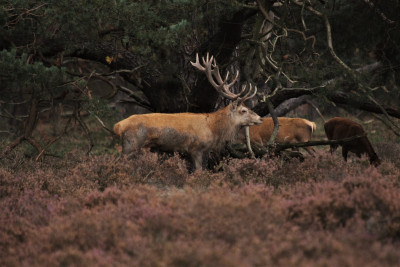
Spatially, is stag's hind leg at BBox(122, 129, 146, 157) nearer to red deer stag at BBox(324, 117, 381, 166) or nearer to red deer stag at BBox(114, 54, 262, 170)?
red deer stag at BBox(114, 54, 262, 170)

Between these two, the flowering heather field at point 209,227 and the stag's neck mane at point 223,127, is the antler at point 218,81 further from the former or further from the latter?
the flowering heather field at point 209,227

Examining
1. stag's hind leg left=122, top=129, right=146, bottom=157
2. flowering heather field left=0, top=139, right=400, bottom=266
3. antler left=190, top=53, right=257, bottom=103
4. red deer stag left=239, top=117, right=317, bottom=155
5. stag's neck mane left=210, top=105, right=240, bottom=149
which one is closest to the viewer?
flowering heather field left=0, top=139, right=400, bottom=266

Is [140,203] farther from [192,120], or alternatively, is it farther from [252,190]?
[192,120]

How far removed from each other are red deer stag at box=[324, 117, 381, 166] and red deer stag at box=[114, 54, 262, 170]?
2.00 meters

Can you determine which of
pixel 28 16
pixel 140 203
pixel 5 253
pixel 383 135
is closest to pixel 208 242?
pixel 140 203

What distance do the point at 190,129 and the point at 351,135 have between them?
380 cm

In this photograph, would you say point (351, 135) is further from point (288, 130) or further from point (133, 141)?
point (133, 141)

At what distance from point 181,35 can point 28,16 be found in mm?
3392

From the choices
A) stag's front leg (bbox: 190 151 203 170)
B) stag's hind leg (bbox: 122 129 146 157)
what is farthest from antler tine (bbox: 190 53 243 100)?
stag's hind leg (bbox: 122 129 146 157)

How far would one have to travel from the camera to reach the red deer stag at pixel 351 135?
9.80 metres

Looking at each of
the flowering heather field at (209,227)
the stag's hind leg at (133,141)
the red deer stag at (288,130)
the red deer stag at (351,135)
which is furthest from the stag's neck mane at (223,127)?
the flowering heather field at (209,227)

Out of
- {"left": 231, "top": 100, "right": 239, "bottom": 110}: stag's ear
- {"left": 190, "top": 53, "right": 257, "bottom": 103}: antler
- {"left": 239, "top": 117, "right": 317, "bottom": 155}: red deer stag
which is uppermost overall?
{"left": 190, "top": 53, "right": 257, "bottom": 103}: antler

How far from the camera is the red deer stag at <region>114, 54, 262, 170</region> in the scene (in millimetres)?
9062

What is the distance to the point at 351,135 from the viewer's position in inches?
436
